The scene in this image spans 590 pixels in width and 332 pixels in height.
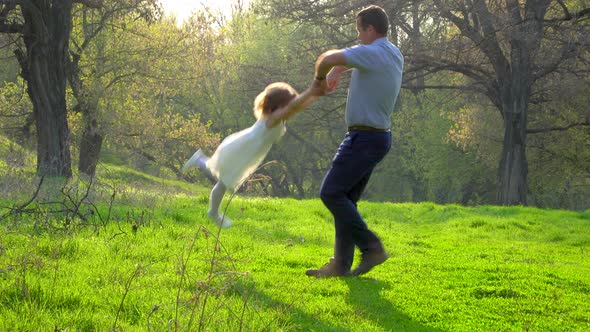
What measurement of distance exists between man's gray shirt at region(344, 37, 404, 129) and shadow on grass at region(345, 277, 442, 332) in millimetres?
1547

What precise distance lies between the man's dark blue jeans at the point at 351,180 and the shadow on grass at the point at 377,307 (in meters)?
0.37

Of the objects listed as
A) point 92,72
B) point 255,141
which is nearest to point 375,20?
point 255,141

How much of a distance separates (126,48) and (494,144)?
58.9 ft

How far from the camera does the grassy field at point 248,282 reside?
4.54 m

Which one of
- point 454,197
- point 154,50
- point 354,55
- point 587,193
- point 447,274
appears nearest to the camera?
point 354,55

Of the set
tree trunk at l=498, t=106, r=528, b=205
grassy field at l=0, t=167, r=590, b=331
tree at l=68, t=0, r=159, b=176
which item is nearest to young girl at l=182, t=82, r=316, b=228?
grassy field at l=0, t=167, r=590, b=331

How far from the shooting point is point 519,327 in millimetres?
5551

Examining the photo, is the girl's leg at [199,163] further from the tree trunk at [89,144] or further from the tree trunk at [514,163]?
the tree trunk at [89,144]

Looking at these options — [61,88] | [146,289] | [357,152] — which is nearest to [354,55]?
[357,152]

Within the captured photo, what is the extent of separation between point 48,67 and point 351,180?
1526 centimetres

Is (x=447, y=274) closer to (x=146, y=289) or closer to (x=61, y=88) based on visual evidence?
(x=146, y=289)

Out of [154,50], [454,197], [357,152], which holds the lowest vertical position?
[454,197]

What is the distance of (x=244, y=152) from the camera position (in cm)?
670

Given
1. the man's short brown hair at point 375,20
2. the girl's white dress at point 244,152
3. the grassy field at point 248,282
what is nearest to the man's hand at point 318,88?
the girl's white dress at point 244,152
